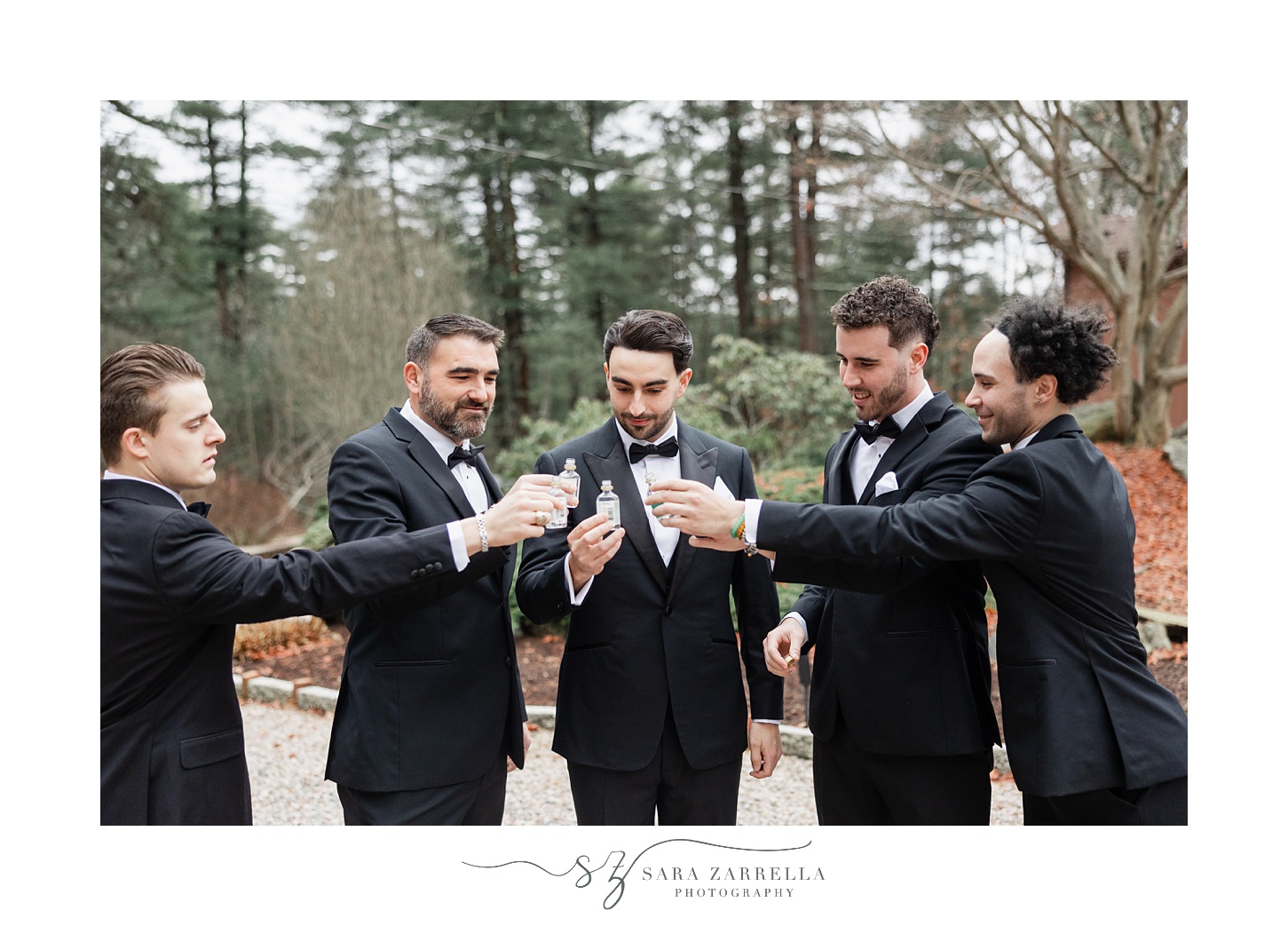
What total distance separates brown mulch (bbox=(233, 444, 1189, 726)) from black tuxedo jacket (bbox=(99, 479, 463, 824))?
4266 millimetres

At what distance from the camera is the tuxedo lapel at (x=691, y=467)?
3434 millimetres

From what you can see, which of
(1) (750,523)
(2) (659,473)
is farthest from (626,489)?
(1) (750,523)

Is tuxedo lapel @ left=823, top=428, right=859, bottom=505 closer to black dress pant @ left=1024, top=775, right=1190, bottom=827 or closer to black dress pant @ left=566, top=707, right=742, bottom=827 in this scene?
black dress pant @ left=566, top=707, right=742, bottom=827

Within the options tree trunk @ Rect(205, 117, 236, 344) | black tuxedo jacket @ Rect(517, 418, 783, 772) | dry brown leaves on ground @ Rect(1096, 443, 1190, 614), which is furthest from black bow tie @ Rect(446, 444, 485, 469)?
tree trunk @ Rect(205, 117, 236, 344)

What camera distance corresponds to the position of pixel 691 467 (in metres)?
3.57

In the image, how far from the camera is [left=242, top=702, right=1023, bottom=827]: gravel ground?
5.42 meters

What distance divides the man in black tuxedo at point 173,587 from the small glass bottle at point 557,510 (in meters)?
0.43

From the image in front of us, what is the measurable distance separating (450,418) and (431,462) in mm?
201

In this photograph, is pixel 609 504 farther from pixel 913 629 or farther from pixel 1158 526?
pixel 1158 526


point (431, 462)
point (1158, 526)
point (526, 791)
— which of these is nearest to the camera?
point (431, 462)

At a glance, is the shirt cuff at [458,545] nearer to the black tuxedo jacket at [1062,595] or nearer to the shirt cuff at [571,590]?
the shirt cuff at [571,590]

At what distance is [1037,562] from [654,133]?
12.3m

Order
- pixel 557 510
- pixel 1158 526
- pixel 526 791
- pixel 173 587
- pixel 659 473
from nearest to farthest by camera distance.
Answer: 1. pixel 173 587
2. pixel 557 510
3. pixel 659 473
4. pixel 526 791
5. pixel 1158 526
